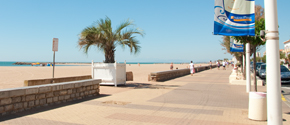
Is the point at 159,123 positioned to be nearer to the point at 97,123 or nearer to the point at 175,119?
the point at 175,119

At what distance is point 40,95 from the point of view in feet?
22.1

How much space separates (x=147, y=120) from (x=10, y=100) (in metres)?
3.47

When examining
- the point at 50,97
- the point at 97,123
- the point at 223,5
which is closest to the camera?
the point at 97,123

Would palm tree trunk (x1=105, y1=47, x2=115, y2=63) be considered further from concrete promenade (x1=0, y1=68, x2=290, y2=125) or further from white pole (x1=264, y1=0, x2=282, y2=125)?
white pole (x1=264, y1=0, x2=282, y2=125)

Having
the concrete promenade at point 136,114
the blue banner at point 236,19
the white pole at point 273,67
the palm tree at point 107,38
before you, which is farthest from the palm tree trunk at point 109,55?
the white pole at point 273,67

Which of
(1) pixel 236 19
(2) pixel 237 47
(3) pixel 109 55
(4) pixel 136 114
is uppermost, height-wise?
(1) pixel 236 19

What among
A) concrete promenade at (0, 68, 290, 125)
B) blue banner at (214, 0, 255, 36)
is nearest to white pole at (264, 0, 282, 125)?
concrete promenade at (0, 68, 290, 125)

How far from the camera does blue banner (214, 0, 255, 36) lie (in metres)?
6.04

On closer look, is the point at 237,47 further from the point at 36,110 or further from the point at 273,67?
the point at 36,110

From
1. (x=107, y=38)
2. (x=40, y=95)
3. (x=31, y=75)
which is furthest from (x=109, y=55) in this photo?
(x=31, y=75)

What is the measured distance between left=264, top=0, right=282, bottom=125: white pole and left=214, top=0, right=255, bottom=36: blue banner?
2.40 metres

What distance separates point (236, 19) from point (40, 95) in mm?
5876

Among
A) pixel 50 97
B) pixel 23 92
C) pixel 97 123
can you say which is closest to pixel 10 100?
pixel 23 92

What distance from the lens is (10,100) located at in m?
5.79
